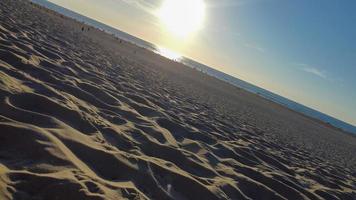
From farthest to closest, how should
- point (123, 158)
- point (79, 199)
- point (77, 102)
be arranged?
point (77, 102), point (123, 158), point (79, 199)

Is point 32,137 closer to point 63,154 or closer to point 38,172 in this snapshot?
point 63,154

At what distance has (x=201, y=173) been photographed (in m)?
4.85

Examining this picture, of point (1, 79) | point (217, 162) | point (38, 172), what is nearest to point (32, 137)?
point (38, 172)

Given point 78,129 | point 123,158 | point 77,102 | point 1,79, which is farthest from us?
point 77,102

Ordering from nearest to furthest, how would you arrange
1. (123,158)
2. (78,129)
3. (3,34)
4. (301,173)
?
(123,158) < (78,129) < (301,173) < (3,34)

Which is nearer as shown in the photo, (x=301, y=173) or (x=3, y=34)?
(x=301, y=173)

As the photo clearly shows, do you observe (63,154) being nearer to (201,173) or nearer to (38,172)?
(38,172)

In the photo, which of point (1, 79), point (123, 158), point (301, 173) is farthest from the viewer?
point (301, 173)

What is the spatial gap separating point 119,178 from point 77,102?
2.22 m

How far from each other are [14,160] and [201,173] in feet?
8.28

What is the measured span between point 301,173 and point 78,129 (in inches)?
196

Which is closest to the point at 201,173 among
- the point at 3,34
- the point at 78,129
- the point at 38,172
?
the point at 78,129

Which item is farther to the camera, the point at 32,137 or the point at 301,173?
the point at 301,173

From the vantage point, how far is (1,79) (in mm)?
4801
